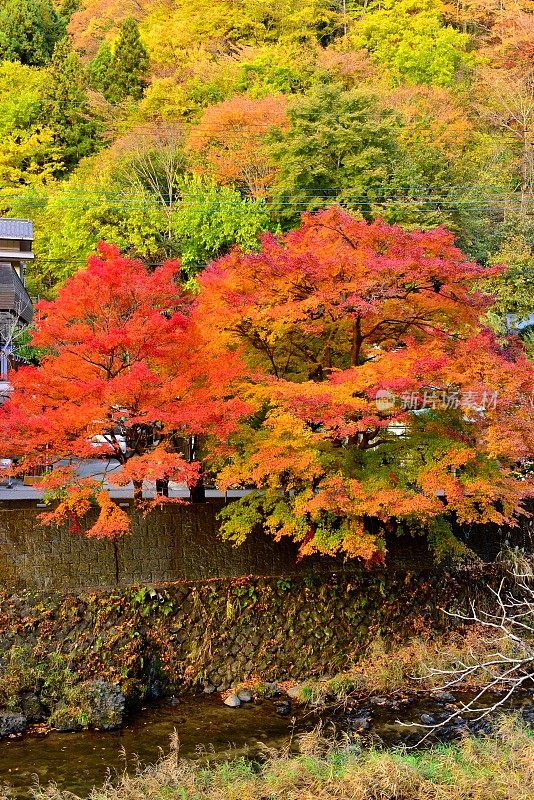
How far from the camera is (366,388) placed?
49.3 ft

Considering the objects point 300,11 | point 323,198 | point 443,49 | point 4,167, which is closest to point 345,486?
point 323,198

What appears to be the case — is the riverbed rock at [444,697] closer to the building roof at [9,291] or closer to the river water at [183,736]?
the river water at [183,736]

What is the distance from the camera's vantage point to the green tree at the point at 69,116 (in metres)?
44.2

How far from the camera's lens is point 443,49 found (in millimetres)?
46156

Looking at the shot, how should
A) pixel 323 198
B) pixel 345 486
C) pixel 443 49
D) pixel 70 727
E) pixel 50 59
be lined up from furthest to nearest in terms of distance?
1. pixel 50 59
2. pixel 443 49
3. pixel 323 198
4. pixel 345 486
5. pixel 70 727

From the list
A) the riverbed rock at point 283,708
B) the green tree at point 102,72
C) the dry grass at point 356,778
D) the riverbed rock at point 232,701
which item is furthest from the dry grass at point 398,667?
the green tree at point 102,72

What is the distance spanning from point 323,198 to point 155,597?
20.3 m

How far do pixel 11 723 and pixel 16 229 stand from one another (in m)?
23.4

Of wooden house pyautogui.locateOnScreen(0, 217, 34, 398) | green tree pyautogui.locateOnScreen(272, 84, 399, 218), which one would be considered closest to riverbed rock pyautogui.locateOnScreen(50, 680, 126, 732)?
wooden house pyautogui.locateOnScreen(0, 217, 34, 398)

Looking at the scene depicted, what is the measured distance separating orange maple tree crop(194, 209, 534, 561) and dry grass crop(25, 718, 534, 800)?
485 cm

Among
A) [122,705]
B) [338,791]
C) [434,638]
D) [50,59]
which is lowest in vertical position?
[434,638]

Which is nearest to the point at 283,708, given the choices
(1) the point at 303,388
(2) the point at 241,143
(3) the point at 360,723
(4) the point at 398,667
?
(3) the point at 360,723

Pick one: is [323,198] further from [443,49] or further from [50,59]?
[50,59]

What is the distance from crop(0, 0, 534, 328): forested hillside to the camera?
A: 33.0 m
